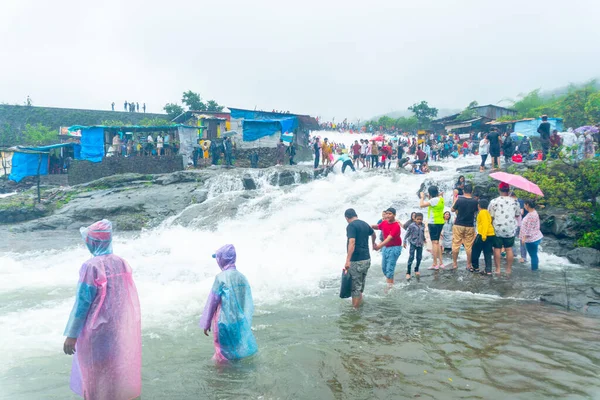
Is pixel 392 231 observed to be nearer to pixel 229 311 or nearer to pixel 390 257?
pixel 390 257

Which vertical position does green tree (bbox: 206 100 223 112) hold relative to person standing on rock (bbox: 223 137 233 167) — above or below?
above

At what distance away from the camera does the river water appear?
434cm

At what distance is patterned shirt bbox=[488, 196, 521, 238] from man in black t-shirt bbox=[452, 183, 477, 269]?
1.31 feet

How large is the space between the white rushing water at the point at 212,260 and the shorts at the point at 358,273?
5.01 feet

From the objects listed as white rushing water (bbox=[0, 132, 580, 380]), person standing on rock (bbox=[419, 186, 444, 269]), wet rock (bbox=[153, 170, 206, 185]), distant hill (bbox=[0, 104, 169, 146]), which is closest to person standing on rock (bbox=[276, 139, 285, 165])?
white rushing water (bbox=[0, 132, 580, 380])

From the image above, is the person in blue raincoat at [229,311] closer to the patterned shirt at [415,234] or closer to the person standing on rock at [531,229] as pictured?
the patterned shirt at [415,234]

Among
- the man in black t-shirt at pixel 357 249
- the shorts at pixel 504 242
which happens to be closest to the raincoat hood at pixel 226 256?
the man in black t-shirt at pixel 357 249

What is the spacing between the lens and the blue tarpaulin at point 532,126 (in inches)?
1014

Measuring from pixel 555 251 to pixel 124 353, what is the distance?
37.0 feet

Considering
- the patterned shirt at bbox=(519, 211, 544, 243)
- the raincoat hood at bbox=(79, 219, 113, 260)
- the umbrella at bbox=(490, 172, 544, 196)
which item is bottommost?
the patterned shirt at bbox=(519, 211, 544, 243)

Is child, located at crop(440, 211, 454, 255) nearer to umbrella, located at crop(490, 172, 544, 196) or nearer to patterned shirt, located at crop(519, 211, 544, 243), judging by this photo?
patterned shirt, located at crop(519, 211, 544, 243)

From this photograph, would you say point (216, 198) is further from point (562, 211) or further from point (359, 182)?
point (562, 211)

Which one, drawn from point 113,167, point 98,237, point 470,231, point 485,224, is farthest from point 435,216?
point 113,167

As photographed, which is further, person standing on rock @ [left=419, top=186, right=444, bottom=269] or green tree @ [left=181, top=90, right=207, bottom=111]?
green tree @ [left=181, top=90, right=207, bottom=111]
